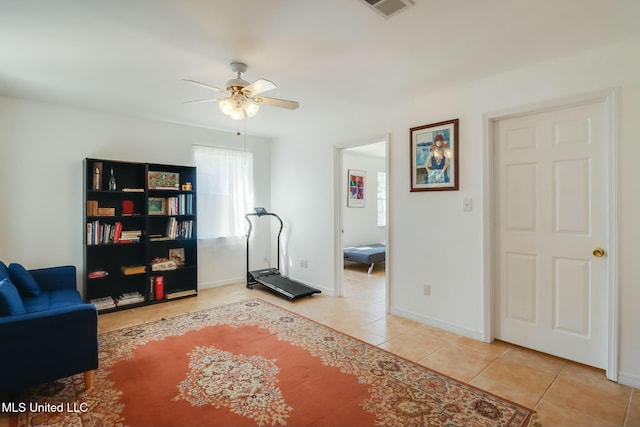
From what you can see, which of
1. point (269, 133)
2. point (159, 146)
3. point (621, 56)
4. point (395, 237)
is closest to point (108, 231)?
point (159, 146)

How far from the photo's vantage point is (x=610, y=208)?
2.32 metres

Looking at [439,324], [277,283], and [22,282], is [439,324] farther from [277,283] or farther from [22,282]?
[22,282]

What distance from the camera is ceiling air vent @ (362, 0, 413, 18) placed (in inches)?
70.9

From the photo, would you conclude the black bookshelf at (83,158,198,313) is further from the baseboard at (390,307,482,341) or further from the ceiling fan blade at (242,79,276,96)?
the baseboard at (390,307,482,341)

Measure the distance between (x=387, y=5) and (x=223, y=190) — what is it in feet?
12.3

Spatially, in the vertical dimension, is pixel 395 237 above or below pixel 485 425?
above

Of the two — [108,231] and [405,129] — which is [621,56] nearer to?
[405,129]

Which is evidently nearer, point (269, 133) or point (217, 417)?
point (217, 417)

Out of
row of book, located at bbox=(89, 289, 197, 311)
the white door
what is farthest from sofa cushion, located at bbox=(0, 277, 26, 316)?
the white door

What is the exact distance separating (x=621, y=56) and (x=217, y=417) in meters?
3.67

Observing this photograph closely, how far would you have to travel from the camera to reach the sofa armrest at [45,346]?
1920 millimetres

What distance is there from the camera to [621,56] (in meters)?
2.28

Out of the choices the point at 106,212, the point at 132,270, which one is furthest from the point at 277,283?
the point at 106,212

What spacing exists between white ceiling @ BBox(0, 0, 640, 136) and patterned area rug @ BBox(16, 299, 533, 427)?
2.43 metres
